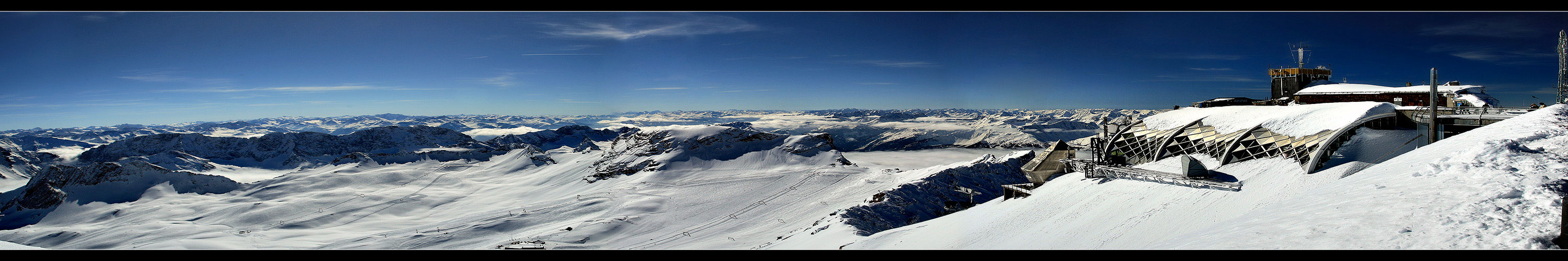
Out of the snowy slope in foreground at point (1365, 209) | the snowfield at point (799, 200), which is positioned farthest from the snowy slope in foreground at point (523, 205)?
the snowy slope in foreground at point (1365, 209)

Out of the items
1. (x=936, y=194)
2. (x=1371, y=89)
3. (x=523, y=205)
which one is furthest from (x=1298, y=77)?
(x=523, y=205)

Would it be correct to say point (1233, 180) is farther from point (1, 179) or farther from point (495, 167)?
point (1, 179)

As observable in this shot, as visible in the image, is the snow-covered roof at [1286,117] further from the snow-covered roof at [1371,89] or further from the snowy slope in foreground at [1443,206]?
the snowy slope in foreground at [1443,206]

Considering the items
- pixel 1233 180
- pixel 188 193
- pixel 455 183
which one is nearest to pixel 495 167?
pixel 455 183

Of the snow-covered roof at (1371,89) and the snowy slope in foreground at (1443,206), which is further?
the snow-covered roof at (1371,89)

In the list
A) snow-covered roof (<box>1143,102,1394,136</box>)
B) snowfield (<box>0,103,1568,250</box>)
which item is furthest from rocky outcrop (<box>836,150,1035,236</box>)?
snow-covered roof (<box>1143,102,1394,136</box>)

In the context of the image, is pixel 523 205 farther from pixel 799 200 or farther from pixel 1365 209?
pixel 1365 209
